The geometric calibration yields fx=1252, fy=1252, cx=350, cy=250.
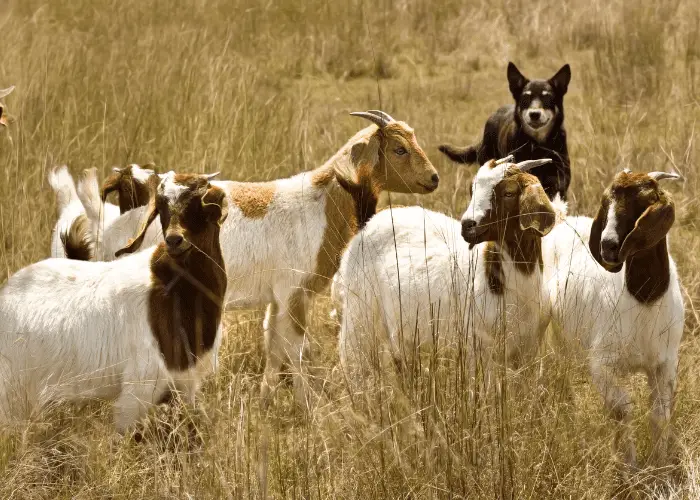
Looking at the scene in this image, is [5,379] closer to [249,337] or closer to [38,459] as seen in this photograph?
[38,459]

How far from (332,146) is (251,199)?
118 inches

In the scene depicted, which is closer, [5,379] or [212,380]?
[5,379]

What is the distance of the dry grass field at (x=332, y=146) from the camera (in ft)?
13.9

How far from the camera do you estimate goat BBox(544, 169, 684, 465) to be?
15.3 feet

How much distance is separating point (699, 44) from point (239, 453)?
8.47 meters

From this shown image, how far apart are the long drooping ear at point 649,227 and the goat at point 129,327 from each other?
1.55 m

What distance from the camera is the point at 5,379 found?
4746mm

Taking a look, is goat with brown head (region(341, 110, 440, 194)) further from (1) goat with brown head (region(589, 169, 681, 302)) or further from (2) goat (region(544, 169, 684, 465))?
(1) goat with brown head (region(589, 169, 681, 302))

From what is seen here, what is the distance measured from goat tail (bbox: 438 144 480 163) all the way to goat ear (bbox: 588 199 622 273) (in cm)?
320

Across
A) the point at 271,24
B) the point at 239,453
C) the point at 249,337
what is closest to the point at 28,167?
the point at 249,337

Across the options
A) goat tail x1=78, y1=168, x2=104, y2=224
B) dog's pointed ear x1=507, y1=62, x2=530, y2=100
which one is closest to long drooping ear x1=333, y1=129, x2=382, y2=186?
goat tail x1=78, y1=168, x2=104, y2=224

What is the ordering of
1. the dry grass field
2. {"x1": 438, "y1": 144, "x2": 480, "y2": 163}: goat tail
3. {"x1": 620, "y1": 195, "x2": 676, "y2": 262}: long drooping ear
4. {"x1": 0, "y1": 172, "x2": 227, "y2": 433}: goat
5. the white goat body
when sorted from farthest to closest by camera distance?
{"x1": 438, "y1": 144, "x2": 480, "y2": 163}: goat tail
the white goat body
{"x1": 0, "y1": 172, "x2": 227, "y2": 433}: goat
{"x1": 620, "y1": 195, "x2": 676, "y2": 262}: long drooping ear
the dry grass field

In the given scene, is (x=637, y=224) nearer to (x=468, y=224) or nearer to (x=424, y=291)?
(x=468, y=224)

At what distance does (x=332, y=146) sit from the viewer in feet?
29.8
